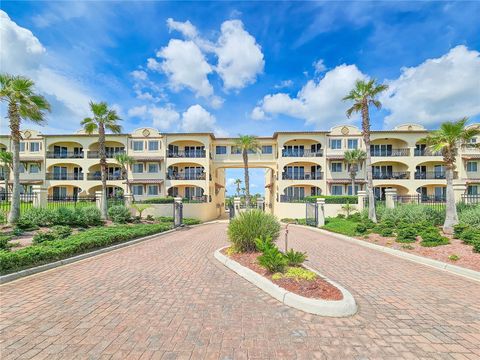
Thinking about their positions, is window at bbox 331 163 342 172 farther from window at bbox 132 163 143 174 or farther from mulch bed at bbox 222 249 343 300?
mulch bed at bbox 222 249 343 300

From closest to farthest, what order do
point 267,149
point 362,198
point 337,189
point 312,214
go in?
point 362,198
point 312,214
point 337,189
point 267,149

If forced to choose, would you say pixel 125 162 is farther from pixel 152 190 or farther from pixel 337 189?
pixel 337 189

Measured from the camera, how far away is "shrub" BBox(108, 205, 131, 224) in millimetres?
19281

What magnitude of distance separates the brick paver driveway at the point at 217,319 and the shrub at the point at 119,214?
12249 mm

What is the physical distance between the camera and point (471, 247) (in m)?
9.79

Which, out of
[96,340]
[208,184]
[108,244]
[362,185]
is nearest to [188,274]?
[96,340]

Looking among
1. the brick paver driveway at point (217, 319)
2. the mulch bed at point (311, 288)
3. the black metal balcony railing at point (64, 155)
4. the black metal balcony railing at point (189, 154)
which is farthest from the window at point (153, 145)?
the mulch bed at point (311, 288)

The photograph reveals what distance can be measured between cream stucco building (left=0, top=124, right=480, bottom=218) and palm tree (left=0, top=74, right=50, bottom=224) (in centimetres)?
2006

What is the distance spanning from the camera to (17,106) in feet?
49.3

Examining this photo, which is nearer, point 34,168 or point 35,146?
point 34,168

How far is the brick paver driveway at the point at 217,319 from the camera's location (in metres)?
3.72

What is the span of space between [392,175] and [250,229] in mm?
34836

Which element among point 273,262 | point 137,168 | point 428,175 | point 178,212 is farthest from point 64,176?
point 428,175

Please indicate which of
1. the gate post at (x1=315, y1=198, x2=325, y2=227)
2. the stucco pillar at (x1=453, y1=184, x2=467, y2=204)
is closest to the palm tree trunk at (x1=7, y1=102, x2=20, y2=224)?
the gate post at (x1=315, y1=198, x2=325, y2=227)
